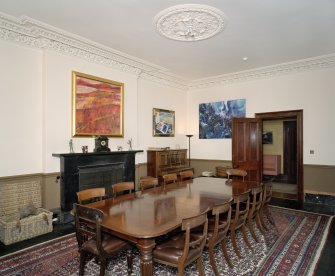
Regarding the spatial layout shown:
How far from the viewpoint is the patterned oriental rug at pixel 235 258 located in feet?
9.02

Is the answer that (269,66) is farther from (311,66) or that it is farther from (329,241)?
(329,241)

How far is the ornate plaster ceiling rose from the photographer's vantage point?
134 inches

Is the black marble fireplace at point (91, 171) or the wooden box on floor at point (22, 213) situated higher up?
the black marble fireplace at point (91, 171)

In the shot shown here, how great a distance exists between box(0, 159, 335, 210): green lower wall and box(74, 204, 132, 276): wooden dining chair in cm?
197

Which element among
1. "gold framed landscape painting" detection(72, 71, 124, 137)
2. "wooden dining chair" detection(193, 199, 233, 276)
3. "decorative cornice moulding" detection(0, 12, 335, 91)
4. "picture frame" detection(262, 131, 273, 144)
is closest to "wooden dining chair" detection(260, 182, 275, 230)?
"wooden dining chair" detection(193, 199, 233, 276)

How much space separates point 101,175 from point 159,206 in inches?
97.8

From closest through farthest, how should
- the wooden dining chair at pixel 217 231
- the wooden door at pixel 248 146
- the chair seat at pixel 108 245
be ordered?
1. the chair seat at pixel 108 245
2. the wooden dining chair at pixel 217 231
3. the wooden door at pixel 248 146

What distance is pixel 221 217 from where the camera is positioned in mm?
3311

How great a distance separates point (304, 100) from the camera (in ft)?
19.0

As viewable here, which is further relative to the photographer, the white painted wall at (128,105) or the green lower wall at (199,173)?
the green lower wall at (199,173)

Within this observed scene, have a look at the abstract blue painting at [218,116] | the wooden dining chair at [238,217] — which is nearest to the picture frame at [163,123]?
the abstract blue painting at [218,116]

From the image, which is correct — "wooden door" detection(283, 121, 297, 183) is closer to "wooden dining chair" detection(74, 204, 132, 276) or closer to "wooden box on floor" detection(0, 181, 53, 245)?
"wooden dining chair" detection(74, 204, 132, 276)

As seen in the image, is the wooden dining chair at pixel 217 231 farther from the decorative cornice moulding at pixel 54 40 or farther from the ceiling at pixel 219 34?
the decorative cornice moulding at pixel 54 40

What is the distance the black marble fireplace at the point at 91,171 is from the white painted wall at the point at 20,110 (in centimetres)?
47
